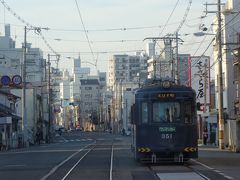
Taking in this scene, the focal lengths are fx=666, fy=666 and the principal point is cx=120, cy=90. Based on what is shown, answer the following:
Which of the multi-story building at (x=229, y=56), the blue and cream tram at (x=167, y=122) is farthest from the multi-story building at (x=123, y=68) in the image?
the blue and cream tram at (x=167, y=122)

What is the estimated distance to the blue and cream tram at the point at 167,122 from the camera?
97.7 feet

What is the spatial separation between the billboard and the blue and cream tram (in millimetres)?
38850

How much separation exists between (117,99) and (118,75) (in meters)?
8.66

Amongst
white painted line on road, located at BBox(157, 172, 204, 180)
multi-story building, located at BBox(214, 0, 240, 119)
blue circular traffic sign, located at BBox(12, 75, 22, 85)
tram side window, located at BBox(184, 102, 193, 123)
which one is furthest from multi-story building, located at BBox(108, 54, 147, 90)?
white painted line on road, located at BBox(157, 172, 204, 180)

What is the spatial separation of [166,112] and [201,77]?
1624 inches

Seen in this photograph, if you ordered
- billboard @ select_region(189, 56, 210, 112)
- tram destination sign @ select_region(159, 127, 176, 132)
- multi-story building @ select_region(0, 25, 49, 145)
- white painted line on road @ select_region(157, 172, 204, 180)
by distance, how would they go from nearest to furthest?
white painted line on road @ select_region(157, 172, 204, 180) → tram destination sign @ select_region(159, 127, 176, 132) → billboard @ select_region(189, 56, 210, 112) → multi-story building @ select_region(0, 25, 49, 145)

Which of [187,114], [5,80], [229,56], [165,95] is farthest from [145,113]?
[229,56]

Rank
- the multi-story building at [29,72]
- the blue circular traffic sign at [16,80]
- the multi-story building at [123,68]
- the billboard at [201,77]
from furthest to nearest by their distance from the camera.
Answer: the multi-story building at [123,68] → the multi-story building at [29,72] → the billboard at [201,77] → the blue circular traffic sign at [16,80]

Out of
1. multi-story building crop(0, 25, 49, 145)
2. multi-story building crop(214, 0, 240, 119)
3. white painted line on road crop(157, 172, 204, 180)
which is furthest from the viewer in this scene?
multi-story building crop(0, 25, 49, 145)

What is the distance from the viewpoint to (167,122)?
29875mm

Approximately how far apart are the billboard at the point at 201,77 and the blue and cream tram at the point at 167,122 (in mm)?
38850

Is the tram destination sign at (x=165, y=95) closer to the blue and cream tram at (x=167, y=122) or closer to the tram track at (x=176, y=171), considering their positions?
the blue and cream tram at (x=167, y=122)

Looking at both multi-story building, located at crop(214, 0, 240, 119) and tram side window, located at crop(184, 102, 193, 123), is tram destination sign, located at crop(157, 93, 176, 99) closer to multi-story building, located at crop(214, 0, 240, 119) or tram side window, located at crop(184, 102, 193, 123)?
tram side window, located at crop(184, 102, 193, 123)

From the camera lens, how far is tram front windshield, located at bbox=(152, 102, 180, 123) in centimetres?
2991
